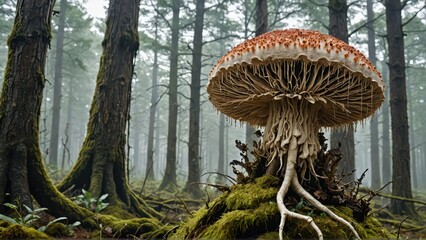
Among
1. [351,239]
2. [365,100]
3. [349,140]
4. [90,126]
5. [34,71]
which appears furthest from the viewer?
[349,140]

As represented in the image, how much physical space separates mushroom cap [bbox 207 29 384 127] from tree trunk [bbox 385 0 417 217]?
577 centimetres

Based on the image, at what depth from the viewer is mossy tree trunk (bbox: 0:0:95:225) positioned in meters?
3.61

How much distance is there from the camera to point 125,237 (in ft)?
12.9

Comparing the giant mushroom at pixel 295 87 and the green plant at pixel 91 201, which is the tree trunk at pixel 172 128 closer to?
the green plant at pixel 91 201

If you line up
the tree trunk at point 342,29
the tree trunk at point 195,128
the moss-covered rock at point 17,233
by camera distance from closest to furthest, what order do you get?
the moss-covered rock at point 17,233 → the tree trunk at point 342,29 → the tree trunk at point 195,128

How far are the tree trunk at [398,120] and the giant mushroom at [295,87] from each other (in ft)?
18.8

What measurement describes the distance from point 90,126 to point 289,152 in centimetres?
386

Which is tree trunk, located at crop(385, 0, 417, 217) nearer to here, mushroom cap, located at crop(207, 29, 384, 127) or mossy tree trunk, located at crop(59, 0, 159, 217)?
mushroom cap, located at crop(207, 29, 384, 127)

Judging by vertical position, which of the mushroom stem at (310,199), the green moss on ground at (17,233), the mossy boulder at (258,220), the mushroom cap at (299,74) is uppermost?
the mushroom cap at (299,74)

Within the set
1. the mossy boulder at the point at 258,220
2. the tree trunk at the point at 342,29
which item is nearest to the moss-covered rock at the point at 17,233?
the mossy boulder at the point at 258,220

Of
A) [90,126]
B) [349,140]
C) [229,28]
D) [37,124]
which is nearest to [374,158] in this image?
[229,28]

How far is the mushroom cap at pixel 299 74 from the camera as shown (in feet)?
7.79

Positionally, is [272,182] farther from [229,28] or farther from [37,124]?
[229,28]

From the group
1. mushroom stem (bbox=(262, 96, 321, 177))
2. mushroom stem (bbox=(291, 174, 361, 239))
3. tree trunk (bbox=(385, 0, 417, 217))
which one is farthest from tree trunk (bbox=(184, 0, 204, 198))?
mushroom stem (bbox=(291, 174, 361, 239))
